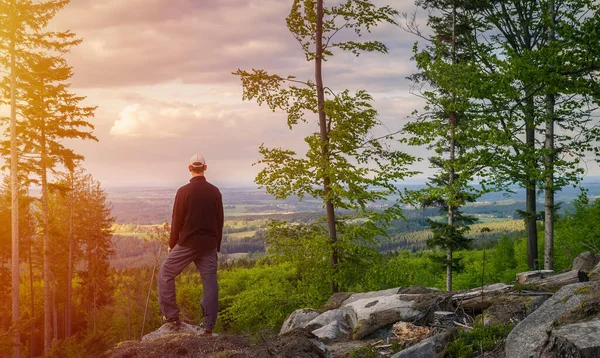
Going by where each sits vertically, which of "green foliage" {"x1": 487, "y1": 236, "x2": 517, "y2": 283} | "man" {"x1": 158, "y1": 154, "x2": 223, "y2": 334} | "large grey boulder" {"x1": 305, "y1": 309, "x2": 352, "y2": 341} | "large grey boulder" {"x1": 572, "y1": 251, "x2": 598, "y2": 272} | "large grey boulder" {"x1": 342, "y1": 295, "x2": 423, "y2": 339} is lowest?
"green foliage" {"x1": 487, "y1": 236, "x2": 517, "y2": 283}

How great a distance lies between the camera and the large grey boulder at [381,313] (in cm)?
952

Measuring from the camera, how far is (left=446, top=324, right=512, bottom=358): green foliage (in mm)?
7082

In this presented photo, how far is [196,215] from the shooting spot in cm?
816

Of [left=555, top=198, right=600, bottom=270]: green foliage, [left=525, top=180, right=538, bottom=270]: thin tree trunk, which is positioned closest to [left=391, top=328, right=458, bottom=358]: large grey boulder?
[left=525, top=180, right=538, bottom=270]: thin tree trunk

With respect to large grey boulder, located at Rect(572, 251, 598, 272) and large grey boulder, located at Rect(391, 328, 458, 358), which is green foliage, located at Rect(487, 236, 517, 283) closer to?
large grey boulder, located at Rect(572, 251, 598, 272)

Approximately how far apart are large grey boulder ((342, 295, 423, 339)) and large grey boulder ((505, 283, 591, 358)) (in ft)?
9.80

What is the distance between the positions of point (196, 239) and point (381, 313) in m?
3.76

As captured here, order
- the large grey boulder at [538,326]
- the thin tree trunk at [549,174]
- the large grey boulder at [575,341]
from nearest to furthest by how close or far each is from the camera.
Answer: the large grey boulder at [575,341] → the large grey boulder at [538,326] → the thin tree trunk at [549,174]

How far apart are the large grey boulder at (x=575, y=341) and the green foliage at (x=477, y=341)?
1876mm

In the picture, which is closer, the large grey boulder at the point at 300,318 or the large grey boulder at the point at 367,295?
the large grey boulder at the point at 300,318

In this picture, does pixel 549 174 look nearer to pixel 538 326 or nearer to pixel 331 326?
pixel 331 326

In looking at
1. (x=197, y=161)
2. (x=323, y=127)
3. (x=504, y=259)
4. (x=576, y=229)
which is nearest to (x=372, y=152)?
(x=323, y=127)

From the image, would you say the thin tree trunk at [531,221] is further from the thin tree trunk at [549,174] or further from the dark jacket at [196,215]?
the dark jacket at [196,215]

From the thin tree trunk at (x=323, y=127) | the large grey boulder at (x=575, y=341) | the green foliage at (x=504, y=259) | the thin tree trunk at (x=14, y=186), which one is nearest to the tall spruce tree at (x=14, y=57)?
the thin tree trunk at (x=14, y=186)
